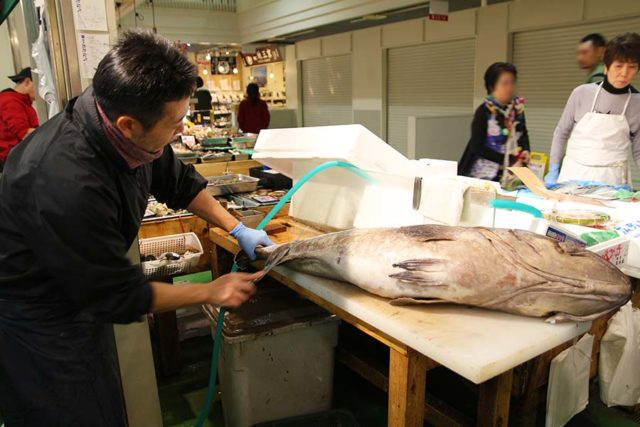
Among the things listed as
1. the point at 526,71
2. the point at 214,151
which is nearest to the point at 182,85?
the point at 214,151

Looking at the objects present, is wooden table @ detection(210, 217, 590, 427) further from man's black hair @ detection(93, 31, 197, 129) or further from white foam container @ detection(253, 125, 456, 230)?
man's black hair @ detection(93, 31, 197, 129)

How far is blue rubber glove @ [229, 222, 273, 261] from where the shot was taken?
1.99 m

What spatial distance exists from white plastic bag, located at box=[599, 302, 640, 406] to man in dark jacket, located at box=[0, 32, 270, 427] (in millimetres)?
1761

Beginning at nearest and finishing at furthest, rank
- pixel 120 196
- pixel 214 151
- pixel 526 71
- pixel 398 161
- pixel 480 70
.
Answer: pixel 120 196 → pixel 398 161 → pixel 214 151 → pixel 526 71 → pixel 480 70

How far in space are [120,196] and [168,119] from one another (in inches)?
11.5

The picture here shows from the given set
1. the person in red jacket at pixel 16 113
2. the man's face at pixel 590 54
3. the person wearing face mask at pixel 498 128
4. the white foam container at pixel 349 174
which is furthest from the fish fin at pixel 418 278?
the person in red jacket at pixel 16 113

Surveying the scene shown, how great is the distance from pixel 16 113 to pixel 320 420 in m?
4.36

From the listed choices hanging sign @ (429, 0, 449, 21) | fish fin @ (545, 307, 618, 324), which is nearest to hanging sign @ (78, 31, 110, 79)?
fish fin @ (545, 307, 618, 324)

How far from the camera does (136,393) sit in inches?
81.4

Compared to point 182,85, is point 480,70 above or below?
above

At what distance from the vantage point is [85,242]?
117cm

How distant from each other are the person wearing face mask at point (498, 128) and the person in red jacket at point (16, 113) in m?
4.14

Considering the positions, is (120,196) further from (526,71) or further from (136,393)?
(526,71)

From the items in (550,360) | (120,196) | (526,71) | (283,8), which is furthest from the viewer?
(283,8)
